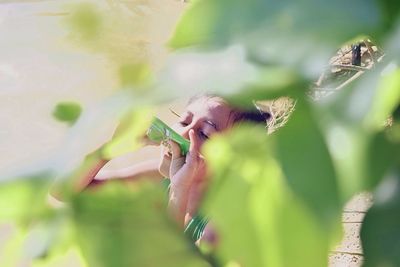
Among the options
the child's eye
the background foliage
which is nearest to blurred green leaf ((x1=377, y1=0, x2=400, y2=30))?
the background foliage

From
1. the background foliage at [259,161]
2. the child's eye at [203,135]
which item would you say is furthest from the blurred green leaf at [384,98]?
the child's eye at [203,135]

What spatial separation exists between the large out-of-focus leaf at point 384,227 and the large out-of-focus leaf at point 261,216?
0.04 feet

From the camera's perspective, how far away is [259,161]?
13 cm

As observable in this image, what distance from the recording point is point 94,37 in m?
0.17

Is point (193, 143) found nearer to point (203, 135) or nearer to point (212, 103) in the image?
point (203, 135)

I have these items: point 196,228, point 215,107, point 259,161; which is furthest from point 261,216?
point 215,107

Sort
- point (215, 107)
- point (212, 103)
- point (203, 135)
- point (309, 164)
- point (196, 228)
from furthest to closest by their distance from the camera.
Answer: point (203, 135), point (215, 107), point (212, 103), point (196, 228), point (309, 164)

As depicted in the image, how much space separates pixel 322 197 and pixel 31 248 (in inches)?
2.5

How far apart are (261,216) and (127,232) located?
1.3 inches

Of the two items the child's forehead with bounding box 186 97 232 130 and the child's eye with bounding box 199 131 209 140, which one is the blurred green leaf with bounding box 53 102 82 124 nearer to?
the child's forehead with bounding box 186 97 232 130

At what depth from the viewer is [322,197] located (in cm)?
12

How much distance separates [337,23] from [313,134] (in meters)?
0.02

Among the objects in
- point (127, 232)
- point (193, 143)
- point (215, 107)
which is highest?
point (127, 232)

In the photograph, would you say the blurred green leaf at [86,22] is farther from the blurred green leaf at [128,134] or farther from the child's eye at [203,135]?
the child's eye at [203,135]
